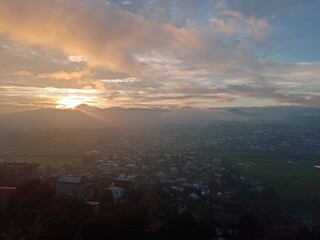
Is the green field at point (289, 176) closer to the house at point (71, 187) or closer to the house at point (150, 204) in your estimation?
the house at point (150, 204)

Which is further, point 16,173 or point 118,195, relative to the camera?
point 16,173

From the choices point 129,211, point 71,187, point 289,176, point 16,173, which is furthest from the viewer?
point 289,176

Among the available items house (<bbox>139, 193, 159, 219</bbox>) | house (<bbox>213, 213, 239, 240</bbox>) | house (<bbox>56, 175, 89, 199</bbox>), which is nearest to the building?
house (<bbox>56, 175, 89, 199</bbox>)

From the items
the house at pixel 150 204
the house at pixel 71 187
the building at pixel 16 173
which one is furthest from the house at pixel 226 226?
the building at pixel 16 173

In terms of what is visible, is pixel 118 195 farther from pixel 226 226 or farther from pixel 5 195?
pixel 226 226

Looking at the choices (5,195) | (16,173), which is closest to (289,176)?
(16,173)

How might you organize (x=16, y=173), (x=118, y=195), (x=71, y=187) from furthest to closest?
(x=16, y=173)
(x=118, y=195)
(x=71, y=187)

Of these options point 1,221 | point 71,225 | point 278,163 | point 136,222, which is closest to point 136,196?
point 136,222

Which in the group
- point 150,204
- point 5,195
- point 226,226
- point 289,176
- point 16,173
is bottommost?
point 289,176

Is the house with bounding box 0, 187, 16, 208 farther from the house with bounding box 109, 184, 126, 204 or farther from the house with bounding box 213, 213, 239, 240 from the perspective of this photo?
the house with bounding box 213, 213, 239, 240
